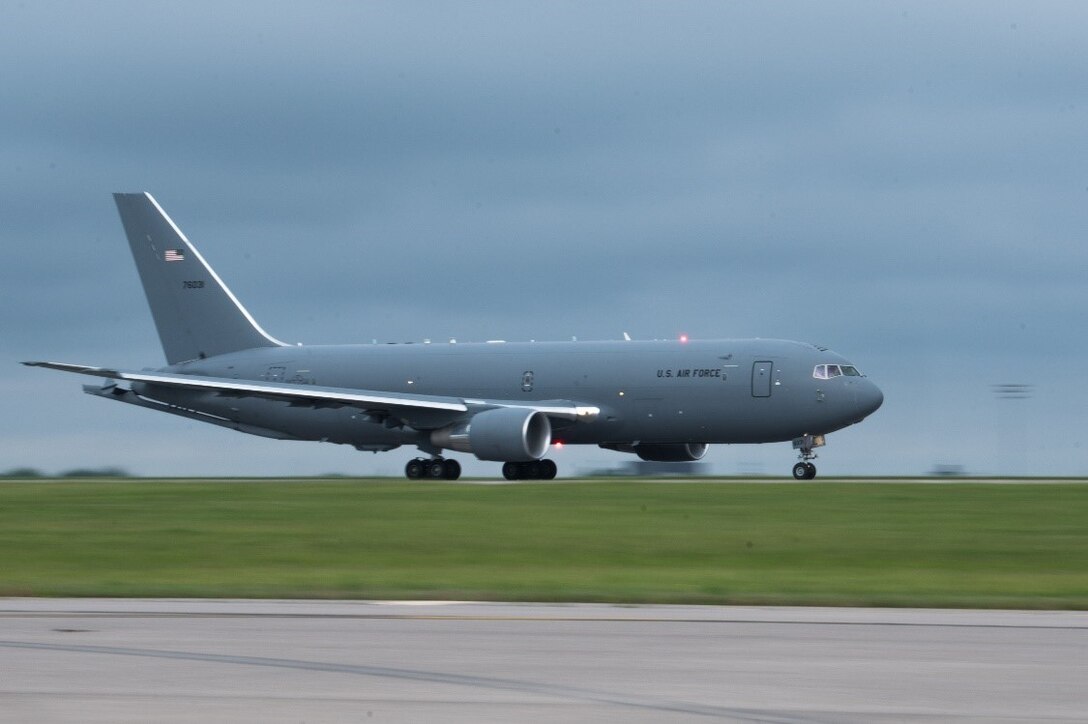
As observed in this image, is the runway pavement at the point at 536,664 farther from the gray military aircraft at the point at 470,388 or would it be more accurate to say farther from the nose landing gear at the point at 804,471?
the nose landing gear at the point at 804,471

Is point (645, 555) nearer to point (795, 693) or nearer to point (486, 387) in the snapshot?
point (795, 693)

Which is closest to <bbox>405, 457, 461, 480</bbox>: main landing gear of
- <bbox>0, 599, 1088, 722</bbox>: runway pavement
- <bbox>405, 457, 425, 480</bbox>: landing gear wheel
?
<bbox>405, 457, 425, 480</bbox>: landing gear wheel

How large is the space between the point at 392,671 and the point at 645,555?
16.9 metres

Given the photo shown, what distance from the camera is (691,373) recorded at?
5381cm

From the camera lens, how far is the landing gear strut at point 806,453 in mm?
54344

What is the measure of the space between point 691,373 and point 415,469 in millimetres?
10906

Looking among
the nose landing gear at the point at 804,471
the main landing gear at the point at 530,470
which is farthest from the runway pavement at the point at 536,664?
the main landing gear at the point at 530,470

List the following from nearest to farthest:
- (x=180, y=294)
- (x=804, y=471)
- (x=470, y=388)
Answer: (x=804, y=471), (x=470, y=388), (x=180, y=294)

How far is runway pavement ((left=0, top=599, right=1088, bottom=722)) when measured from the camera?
11242mm

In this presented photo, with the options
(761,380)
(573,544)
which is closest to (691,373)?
(761,380)

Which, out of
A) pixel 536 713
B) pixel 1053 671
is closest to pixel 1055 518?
pixel 1053 671

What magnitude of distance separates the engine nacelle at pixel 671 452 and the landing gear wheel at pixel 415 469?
7.46 metres

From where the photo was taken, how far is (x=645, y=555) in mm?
29688

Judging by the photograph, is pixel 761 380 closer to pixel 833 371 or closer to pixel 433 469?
pixel 833 371
